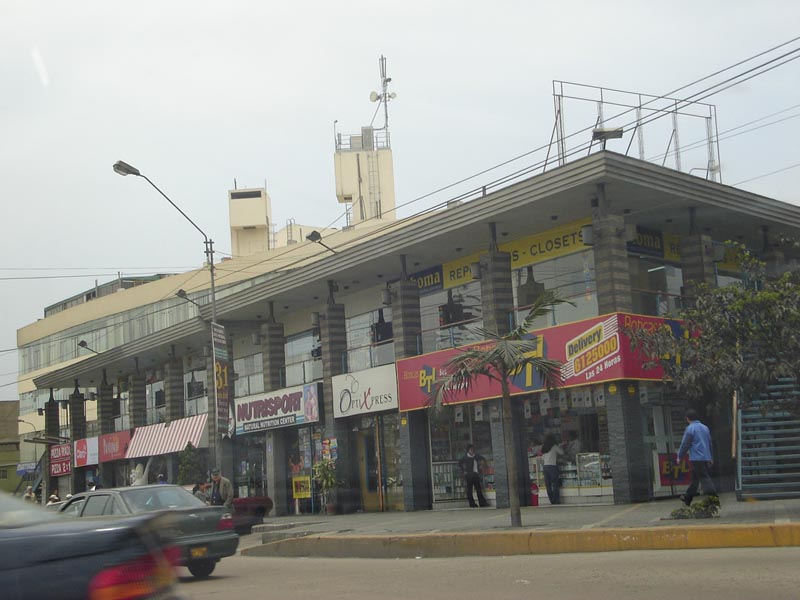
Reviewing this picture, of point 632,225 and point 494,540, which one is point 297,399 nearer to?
point 632,225

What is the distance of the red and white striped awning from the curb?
18.3m

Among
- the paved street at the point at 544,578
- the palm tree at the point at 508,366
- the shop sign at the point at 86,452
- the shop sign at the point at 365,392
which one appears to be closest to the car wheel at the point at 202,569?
the paved street at the point at 544,578

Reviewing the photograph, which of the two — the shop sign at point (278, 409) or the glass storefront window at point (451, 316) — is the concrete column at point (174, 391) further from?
the glass storefront window at point (451, 316)

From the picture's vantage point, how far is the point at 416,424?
26719mm

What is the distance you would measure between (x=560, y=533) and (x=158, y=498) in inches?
253

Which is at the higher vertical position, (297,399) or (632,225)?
(632,225)

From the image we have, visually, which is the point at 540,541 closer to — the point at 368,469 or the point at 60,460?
the point at 368,469

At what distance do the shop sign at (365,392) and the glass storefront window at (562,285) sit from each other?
15.2 feet

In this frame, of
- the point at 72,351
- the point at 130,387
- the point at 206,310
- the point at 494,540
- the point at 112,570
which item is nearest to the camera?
the point at 112,570

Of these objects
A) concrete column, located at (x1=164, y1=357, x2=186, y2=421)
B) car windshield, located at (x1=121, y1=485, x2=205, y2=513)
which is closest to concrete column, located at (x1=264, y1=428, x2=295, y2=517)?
concrete column, located at (x1=164, y1=357, x2=186, y2=421)

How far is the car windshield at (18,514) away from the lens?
5543 mm

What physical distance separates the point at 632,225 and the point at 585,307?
2.30 meters

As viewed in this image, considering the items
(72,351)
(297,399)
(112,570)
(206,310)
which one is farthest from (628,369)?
(72,351)

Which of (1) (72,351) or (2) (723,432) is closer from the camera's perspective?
(2) (723,432)
